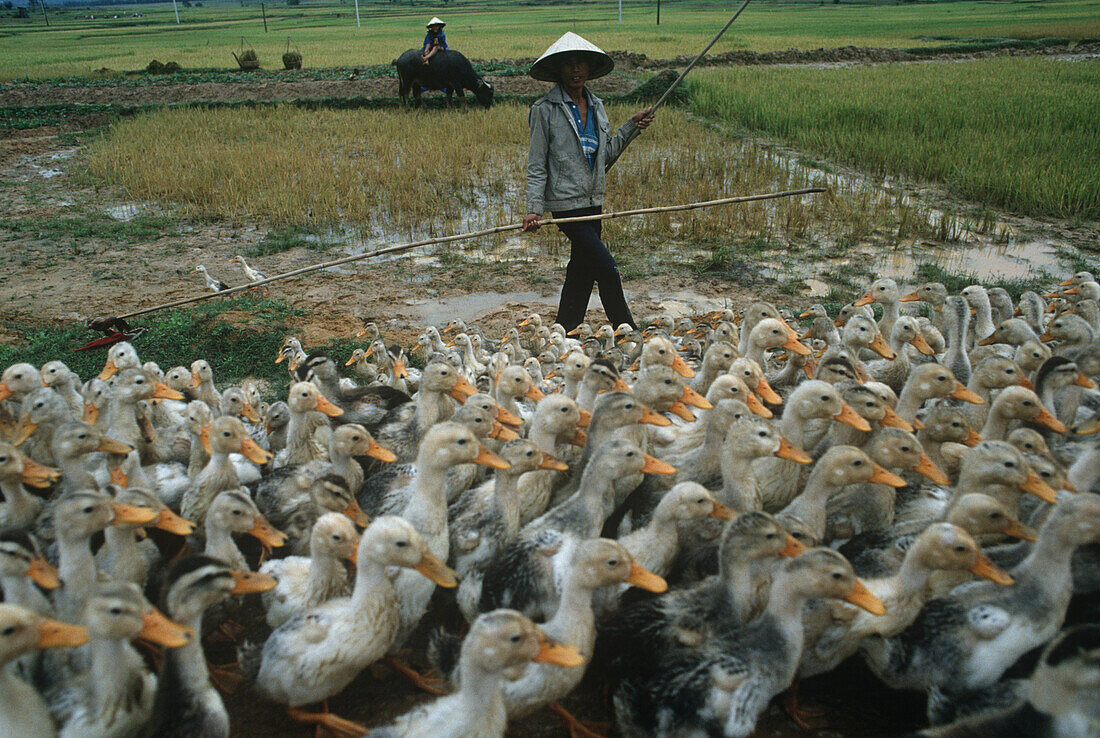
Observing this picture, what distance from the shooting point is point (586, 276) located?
7457 millimetres

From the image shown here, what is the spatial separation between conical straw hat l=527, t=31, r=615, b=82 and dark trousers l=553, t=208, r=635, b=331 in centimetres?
135

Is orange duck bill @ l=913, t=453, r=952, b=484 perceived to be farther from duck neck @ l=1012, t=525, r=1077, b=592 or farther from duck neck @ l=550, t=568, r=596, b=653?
duck neck @ l=550, t=568, r=596, b=653

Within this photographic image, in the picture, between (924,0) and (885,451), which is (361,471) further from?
(924,0)

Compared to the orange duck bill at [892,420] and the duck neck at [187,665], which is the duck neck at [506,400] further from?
the duck neck at [187,665]

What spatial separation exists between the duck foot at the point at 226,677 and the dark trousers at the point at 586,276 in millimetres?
4908

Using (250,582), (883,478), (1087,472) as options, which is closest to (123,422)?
(250,582)

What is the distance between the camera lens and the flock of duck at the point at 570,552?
2.78 meters

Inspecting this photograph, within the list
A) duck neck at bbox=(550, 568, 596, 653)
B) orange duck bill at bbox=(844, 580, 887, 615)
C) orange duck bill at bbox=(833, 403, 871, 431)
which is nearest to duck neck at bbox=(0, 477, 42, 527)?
duck neck at bbox=(550, 568, 596, 653)

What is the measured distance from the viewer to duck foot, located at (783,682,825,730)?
3123 millimetres

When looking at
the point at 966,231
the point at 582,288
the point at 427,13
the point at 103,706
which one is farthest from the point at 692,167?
the point at 427,13

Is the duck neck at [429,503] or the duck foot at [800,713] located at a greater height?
the duck neck at [429,503]

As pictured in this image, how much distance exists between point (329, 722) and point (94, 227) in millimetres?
11387

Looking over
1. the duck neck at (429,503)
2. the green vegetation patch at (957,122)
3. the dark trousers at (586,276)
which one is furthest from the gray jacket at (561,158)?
the green vegetation patch at (957,122)

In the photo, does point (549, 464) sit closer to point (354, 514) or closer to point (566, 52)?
point (354, 514)
